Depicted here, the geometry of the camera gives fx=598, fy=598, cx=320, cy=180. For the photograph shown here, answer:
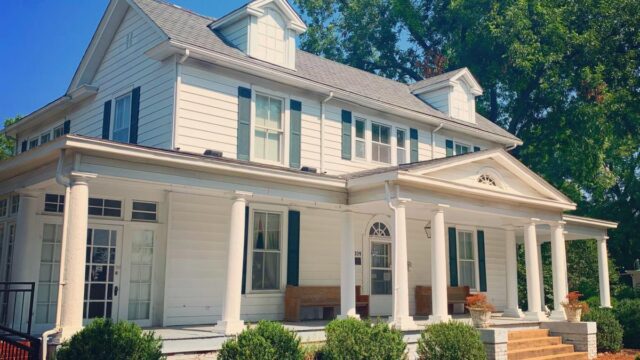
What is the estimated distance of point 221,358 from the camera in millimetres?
9336

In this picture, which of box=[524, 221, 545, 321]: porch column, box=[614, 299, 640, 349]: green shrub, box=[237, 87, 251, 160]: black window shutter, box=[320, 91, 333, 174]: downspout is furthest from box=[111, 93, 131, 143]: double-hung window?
box=[614, 299, 640, 349]: green shrub

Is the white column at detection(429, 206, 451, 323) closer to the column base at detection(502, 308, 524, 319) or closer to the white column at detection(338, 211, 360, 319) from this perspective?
the white column at detection(338, 211, 360, 319)

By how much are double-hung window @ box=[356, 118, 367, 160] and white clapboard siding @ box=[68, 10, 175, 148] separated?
5.61m

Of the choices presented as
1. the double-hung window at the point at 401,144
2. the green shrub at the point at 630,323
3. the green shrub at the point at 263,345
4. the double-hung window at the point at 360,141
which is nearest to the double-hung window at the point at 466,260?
the double-hung window at the point at 401,144

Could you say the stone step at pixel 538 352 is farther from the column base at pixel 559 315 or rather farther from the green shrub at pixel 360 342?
the green shrub at pixel 360 342

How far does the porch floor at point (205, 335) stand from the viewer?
32.6 ft

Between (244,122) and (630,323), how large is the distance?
12.7 meters

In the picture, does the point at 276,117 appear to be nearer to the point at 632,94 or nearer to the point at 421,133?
the point at 421,133

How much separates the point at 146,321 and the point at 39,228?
2.98 metres

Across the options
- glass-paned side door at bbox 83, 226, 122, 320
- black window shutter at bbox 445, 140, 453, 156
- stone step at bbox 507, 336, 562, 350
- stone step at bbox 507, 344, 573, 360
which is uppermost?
black window shutter at bbox 445, 140, 453, 156

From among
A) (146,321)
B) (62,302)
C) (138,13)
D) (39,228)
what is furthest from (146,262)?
(138,13)

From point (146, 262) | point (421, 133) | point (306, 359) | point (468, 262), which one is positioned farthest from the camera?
point (468, 262)

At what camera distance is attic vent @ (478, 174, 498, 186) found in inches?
602

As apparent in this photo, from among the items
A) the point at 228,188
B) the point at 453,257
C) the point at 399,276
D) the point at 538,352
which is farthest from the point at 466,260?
the point at 228,188
